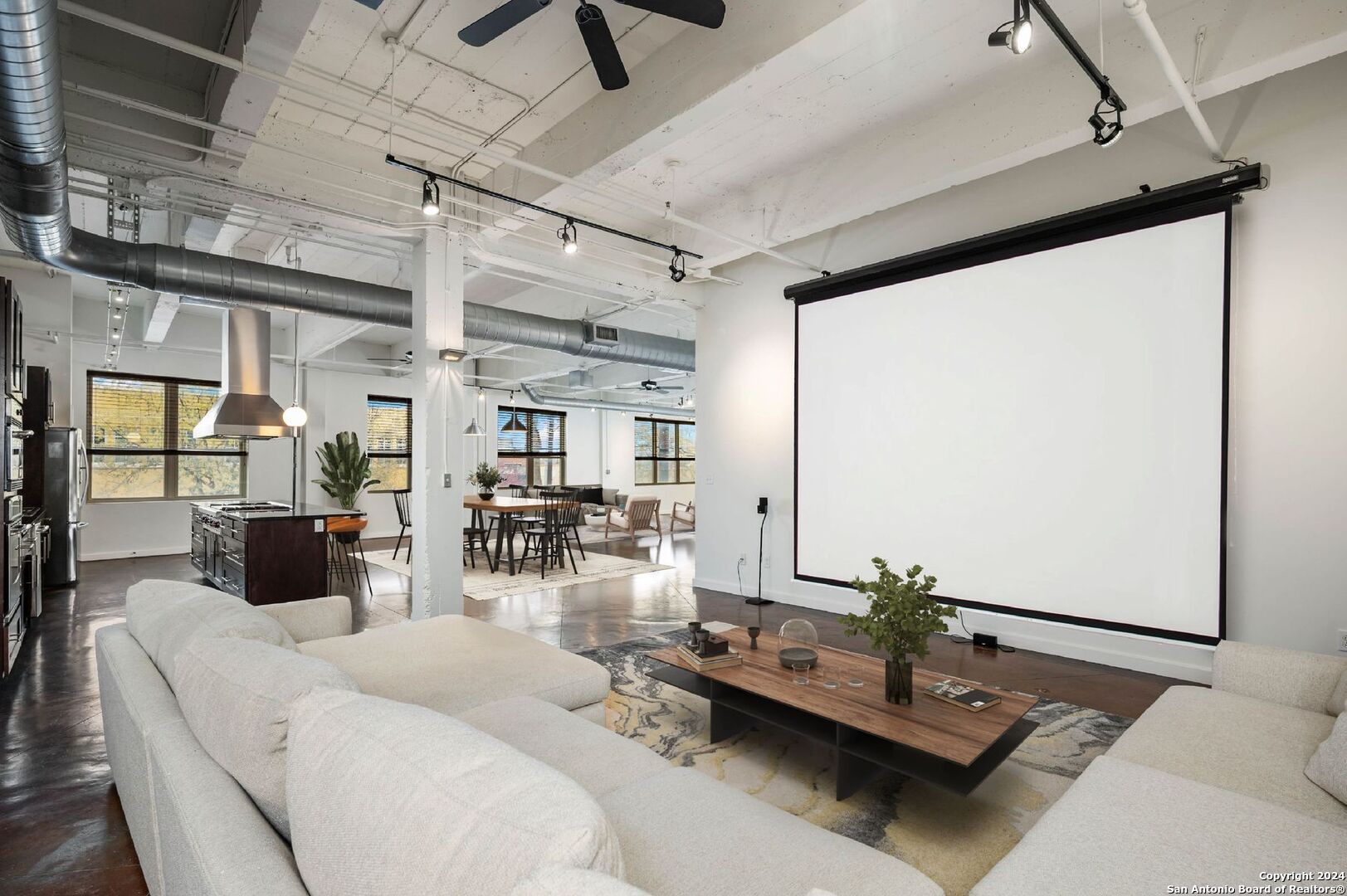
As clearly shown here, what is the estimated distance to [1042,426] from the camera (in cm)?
436

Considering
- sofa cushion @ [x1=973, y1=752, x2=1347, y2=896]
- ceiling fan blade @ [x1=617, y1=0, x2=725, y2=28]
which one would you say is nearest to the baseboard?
sofa cushion @ [x1=973, y1=752, x2=1347, y2=896]

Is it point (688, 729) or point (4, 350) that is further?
point (4, 350)

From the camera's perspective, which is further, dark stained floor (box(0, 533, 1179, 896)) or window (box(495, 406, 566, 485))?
window (box(495, 406, 566, 485))

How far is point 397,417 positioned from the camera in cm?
1178

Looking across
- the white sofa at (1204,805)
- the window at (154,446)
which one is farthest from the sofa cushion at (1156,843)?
the window at (154,446)

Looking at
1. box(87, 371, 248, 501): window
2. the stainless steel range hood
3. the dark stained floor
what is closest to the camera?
the dark stained floor

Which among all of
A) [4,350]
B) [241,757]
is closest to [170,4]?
[4,350]

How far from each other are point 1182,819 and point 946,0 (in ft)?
11.5

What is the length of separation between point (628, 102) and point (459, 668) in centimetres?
321

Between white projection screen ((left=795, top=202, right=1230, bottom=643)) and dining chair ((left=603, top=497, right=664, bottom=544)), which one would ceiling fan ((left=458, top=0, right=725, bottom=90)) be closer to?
white projection screen ((left=795, top=202, right=1230, bottom=643))

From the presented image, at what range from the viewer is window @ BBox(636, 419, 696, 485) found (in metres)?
16.8

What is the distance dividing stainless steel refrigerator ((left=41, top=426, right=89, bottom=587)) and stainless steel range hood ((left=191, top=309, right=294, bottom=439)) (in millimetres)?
1289

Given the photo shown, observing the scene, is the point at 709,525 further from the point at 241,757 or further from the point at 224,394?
the point at 241,757

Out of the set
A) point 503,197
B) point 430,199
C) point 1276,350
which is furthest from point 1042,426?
point 430,199
